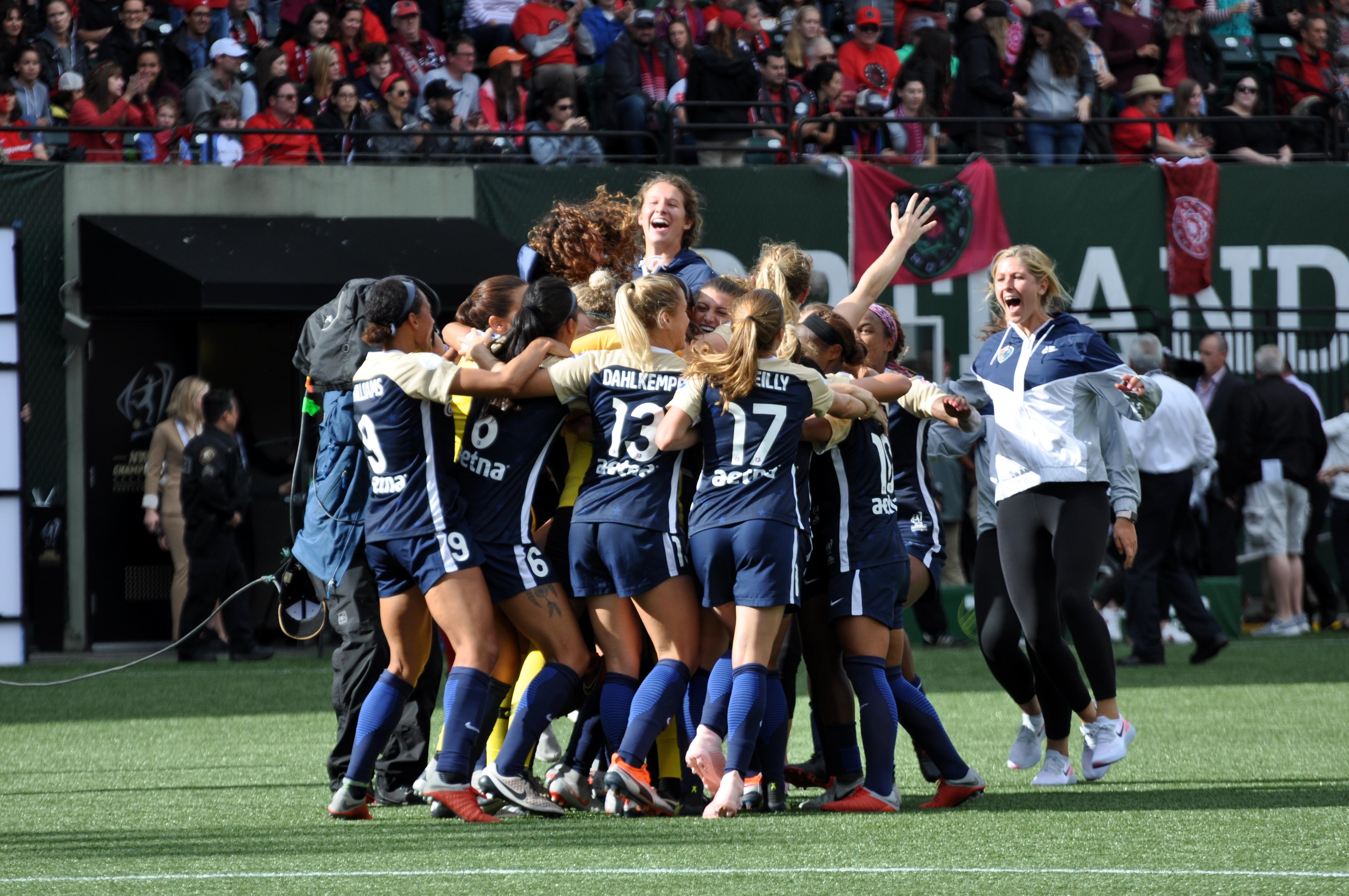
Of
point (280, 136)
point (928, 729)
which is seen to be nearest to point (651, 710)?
point (928, 729)

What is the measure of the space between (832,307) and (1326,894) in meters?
2.69

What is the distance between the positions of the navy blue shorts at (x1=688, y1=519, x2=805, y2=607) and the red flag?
10.8 metres

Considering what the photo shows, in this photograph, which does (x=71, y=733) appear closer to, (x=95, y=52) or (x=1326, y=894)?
(x=1326, y=894)

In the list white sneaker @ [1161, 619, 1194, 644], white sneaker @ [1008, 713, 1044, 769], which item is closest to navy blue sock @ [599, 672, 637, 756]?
white sneaker @ [1008, 713, 1044, 769]

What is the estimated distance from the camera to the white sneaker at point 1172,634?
1307cm

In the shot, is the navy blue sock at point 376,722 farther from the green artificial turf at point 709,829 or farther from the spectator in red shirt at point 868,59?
the spectator in red shirt at point 868,59

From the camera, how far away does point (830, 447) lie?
584 centimetres

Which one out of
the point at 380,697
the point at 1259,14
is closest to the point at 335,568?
the point at 380,697

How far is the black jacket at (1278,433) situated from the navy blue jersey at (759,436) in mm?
8800

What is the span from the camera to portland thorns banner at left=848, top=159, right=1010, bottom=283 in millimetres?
14820

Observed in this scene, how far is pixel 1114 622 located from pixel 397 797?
7.97 m

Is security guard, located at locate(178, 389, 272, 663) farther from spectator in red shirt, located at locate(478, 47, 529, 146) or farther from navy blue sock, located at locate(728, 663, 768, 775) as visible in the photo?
navy blue sock, located at locate(728, 663, 768, 775)

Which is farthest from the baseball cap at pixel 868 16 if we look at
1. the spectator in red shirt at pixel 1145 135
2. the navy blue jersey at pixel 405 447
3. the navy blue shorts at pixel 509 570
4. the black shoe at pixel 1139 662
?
the navy blue shorts at pixel 509 570

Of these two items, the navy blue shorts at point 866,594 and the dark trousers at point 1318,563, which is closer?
the navy blue shorts at point 866,594
